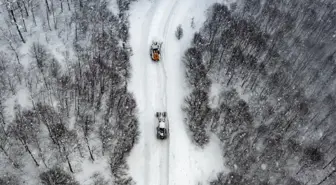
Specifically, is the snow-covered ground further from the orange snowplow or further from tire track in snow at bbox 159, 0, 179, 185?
the orange snowplow

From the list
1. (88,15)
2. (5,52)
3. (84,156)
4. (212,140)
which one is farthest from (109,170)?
(88,15)

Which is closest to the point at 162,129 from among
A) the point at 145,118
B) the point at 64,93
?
the point at 145,118

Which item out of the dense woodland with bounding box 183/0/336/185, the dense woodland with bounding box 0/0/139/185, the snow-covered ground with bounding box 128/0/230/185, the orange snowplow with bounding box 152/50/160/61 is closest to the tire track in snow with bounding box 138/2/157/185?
the snow-covered ground with bounding box 128/0/230/185

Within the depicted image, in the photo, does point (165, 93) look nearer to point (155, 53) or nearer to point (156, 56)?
point (156, 56)

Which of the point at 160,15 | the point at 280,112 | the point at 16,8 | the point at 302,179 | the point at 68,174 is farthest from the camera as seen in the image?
the point at 160,15

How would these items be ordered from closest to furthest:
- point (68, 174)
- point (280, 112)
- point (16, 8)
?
point (68, 174), point (280, 112), point (16, 8)

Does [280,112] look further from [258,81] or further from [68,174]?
[68,174]
